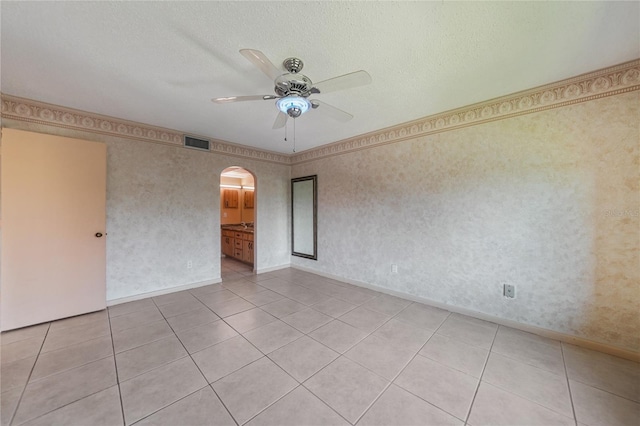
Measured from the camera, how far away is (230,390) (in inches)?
64.2

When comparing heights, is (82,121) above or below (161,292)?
above

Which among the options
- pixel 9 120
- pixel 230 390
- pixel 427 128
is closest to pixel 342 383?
pixel 230 390

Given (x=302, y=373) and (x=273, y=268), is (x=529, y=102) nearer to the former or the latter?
(x=302, y=373)

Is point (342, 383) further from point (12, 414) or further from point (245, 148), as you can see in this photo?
point (245, 148)

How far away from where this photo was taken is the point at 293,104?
1859mm

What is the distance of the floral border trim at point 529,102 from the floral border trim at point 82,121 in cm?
324

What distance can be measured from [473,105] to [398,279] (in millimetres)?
2505

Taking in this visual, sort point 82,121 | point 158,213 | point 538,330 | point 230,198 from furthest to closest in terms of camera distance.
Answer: point 230,198 → point 158,213 → point 82,121 → point 538,330

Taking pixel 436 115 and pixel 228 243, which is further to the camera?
pixel 228 243

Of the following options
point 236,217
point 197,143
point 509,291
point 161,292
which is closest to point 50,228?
point 161,292

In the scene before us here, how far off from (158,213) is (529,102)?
5.00 metres

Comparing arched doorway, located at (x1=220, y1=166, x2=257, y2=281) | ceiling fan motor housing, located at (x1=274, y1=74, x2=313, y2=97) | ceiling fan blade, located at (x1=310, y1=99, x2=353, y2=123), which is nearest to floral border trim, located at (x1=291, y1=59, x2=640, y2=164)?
ceiling fan blade, located at (x1=310, y1=99, x2=353, y2=123)

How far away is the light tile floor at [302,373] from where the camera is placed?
145 cm

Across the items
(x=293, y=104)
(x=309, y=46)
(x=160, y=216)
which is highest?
(x=309, y=46)
